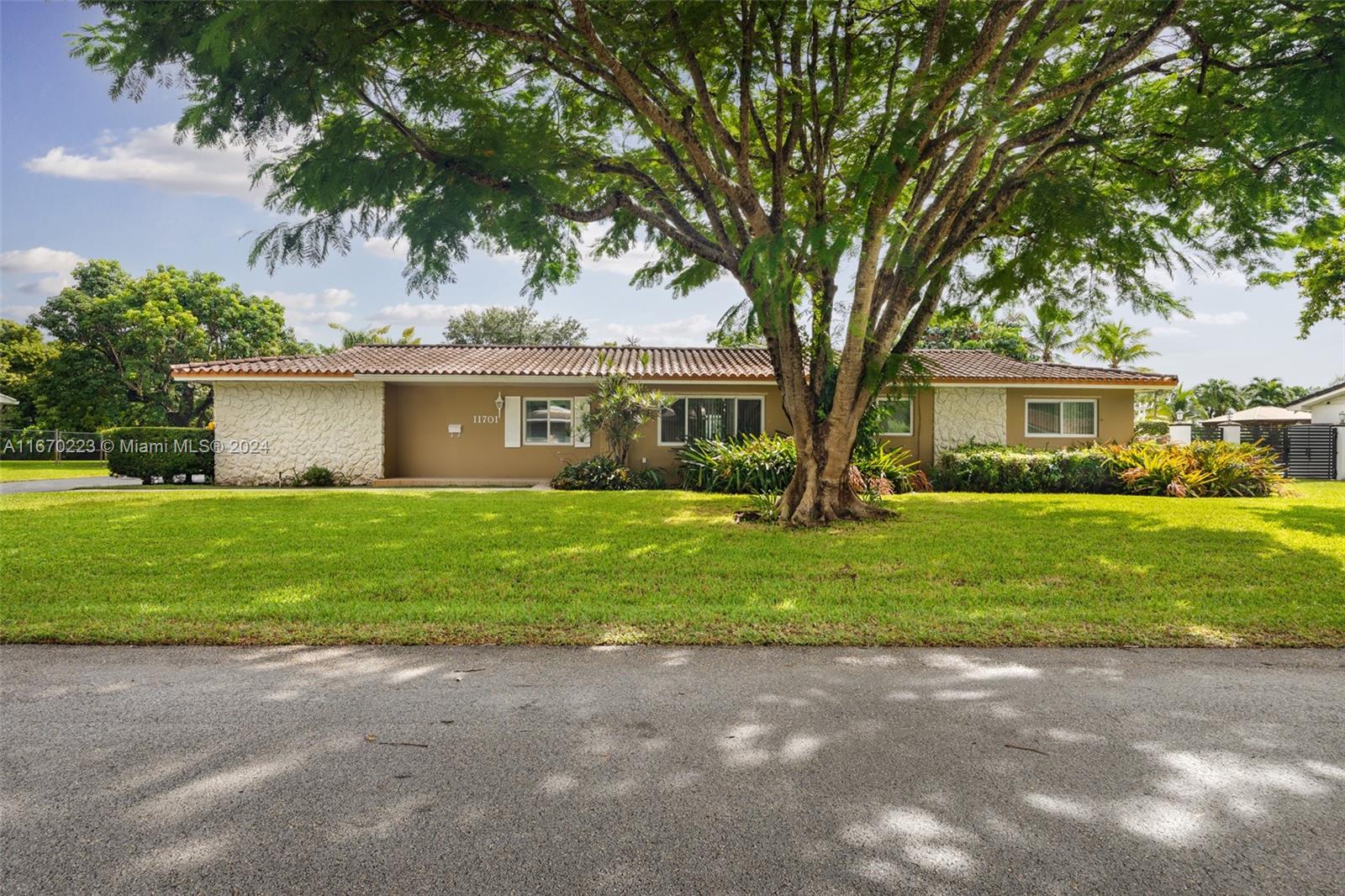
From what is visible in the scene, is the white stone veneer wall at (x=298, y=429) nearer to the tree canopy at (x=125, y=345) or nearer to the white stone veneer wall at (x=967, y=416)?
the white stone veneer wall at (x=967, y=416)

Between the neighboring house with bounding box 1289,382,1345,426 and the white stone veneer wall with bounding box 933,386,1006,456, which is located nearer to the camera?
the white stone veneer wall with bounding box 933,386,1006,456

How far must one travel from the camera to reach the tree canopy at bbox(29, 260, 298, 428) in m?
30.2

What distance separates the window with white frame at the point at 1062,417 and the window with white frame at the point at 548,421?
41.5ft

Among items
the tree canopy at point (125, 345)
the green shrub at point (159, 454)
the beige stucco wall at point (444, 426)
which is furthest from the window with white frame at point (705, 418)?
the tree canopy at point (125, 345)

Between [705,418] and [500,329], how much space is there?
91.7 feet

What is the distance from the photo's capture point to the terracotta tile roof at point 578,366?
17.3 metres

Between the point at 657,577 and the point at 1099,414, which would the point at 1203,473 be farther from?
the point at 657,577

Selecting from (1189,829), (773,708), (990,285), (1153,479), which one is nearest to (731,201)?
(990,285)

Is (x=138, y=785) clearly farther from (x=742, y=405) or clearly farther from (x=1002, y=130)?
(x=742, y=405)

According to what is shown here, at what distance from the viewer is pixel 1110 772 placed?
2871 mm

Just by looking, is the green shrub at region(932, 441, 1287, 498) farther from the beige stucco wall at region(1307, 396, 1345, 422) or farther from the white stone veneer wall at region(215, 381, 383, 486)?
the beige stucco wall at region(1307, 396, 1345, 422)

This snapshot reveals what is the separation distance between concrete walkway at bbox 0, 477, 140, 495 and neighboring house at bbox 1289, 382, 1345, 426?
4186 centimetres

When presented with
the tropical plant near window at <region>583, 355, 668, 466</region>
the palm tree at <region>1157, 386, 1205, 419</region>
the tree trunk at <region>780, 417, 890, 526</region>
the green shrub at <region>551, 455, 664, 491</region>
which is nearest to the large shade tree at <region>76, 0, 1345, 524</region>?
the tree trunk at <region>780, 417, 890, 526</region>

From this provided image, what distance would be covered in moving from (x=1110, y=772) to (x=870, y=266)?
7.70 m
